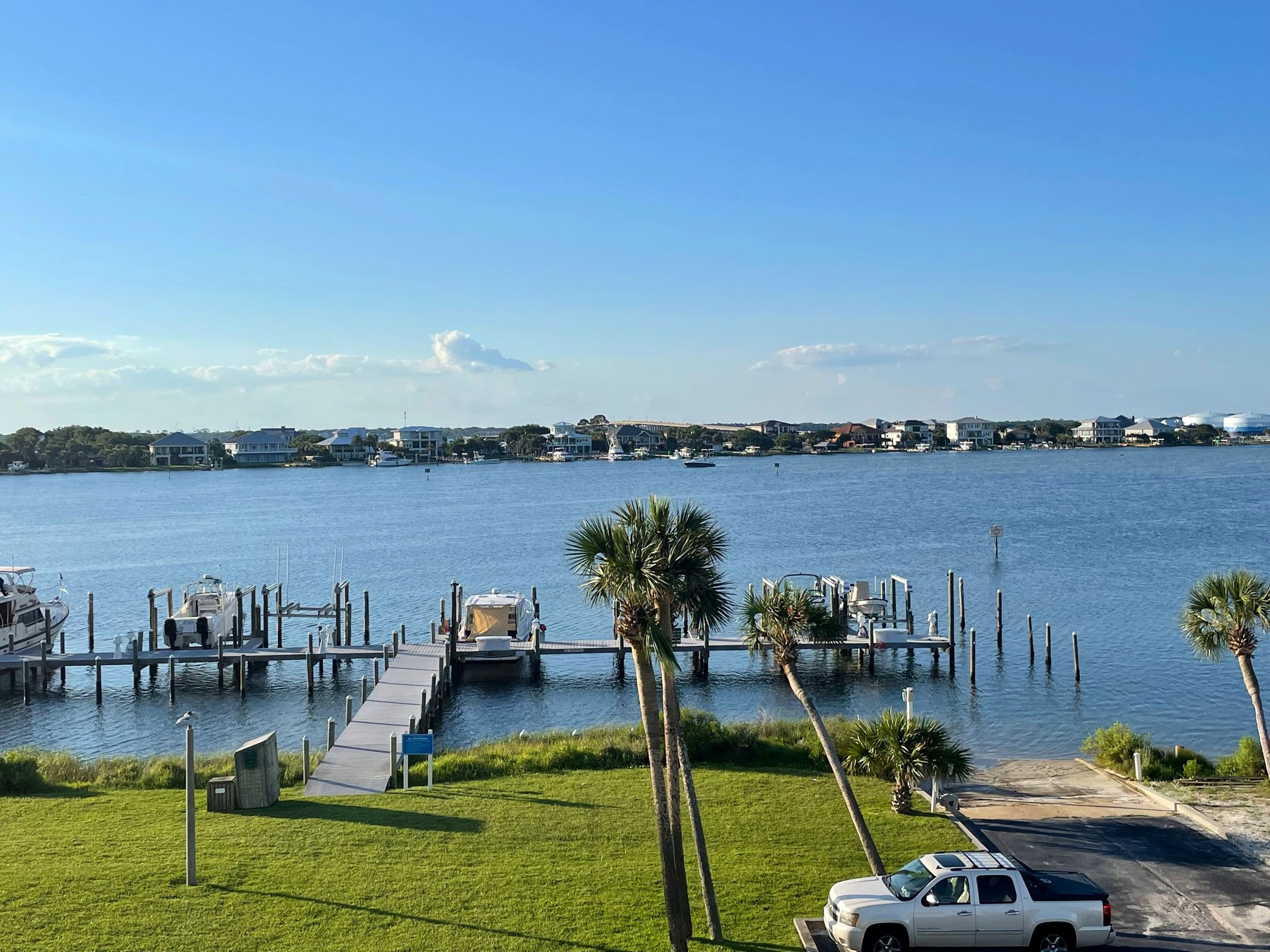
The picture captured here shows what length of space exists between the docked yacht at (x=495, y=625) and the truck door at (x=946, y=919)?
101 ft

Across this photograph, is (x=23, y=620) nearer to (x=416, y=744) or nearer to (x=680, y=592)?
(x=416, y=744)

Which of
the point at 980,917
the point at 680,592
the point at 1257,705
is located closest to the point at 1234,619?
the point at 1257,705

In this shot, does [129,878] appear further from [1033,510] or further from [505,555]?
[1033,510]

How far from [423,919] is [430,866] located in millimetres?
2218

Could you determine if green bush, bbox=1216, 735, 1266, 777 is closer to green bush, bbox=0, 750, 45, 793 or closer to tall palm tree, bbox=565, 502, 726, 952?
tall palm tree, bbox=565, 502, 726, 952

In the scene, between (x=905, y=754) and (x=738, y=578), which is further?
(x=738, y=578)

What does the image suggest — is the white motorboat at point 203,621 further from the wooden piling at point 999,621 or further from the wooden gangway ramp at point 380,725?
the wooden piling at point 999,621

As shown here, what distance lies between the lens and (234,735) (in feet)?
116

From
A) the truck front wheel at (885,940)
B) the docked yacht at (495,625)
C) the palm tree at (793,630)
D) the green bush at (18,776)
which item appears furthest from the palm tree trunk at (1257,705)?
the docked yacht at (495,625)

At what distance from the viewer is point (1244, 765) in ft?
77.8

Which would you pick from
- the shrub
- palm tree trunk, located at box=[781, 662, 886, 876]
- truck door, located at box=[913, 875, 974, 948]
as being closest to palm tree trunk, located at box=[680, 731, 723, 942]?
palm tree trunk, located at box=[781, 662, 886, 876]

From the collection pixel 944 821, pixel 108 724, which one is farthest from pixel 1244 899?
pixel 108 724

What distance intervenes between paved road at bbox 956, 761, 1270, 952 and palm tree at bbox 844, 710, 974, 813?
1145 millimetres

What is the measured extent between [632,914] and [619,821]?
448cm
